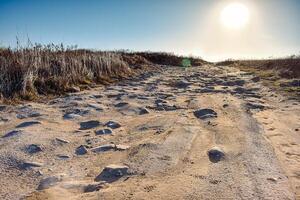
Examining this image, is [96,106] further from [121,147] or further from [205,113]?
[121,147]

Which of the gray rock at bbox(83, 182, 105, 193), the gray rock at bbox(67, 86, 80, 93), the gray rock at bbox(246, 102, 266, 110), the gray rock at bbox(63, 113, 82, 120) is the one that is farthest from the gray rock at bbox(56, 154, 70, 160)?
the gray rock at bbox(67, 86, 80, 93)

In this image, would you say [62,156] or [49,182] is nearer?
[49,182]

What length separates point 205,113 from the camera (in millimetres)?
6719

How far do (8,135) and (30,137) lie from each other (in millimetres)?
370

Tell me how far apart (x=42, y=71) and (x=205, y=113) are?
4725 mm

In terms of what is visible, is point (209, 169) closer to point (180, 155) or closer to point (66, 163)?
point (180, 155)

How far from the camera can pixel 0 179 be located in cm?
392

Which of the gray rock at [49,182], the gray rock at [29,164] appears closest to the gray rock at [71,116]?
the gray rock at [29,164]

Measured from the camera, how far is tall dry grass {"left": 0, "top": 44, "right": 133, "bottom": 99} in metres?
8.16

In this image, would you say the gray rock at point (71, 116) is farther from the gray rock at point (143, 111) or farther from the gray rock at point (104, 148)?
the gray rock at point (104, 148)

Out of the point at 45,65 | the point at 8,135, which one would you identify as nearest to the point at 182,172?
the point at 8,135

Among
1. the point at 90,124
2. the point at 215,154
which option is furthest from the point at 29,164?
the point at 215,154

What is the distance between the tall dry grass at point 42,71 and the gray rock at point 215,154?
4721 millimetres

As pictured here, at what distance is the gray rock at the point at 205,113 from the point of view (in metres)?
6.47
